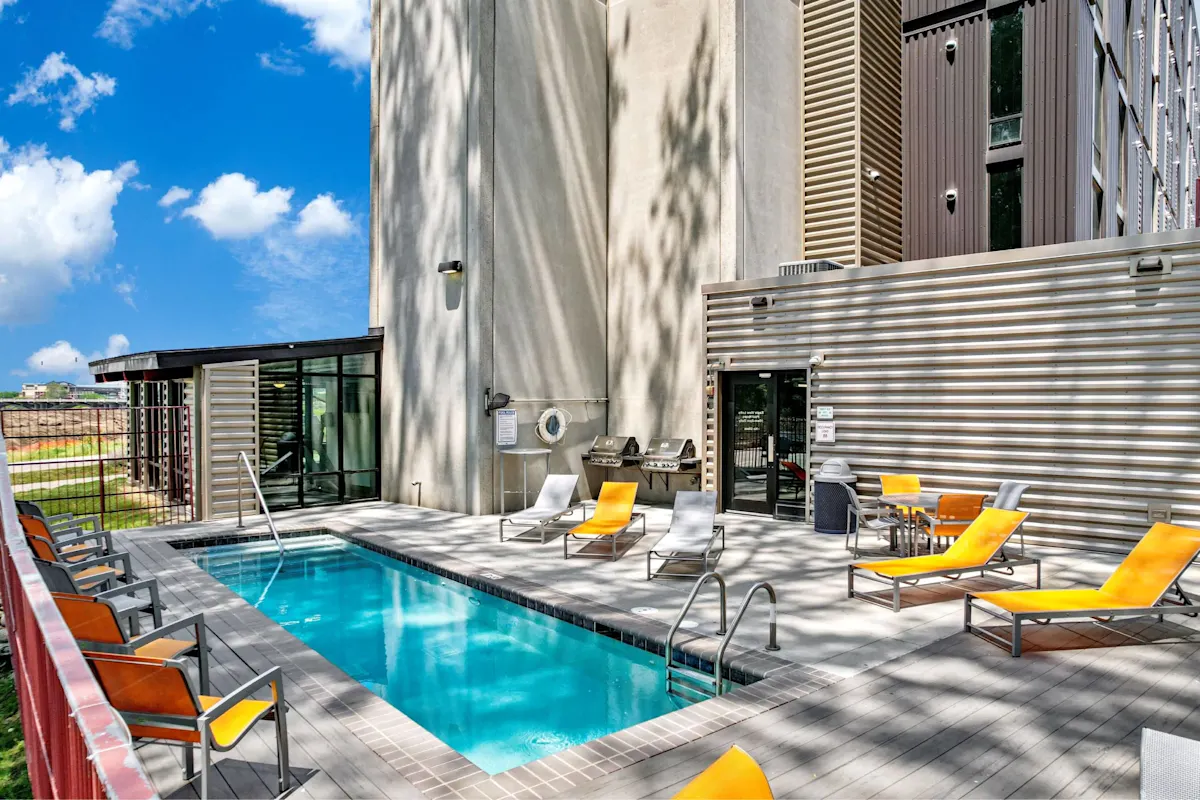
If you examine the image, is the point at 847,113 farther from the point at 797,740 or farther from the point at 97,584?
the point at 97,584

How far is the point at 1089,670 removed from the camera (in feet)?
16.4

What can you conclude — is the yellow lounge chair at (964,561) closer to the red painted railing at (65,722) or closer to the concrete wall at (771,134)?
the red painted railing at (65,722)

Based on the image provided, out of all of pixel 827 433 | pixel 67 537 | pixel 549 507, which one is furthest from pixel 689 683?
pixel 67 537

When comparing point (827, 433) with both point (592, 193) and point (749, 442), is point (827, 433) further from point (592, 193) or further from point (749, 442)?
point (592, 193)

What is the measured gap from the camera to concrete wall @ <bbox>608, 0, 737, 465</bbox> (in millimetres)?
12898

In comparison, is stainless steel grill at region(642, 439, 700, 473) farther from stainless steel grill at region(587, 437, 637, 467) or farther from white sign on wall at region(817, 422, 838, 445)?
white sign on wall at region(817, 422, 838, 445)

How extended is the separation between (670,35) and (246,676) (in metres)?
12.6

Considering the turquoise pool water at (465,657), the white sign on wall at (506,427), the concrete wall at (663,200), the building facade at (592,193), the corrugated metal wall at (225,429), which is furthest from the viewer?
the concrete wall at (663,200)

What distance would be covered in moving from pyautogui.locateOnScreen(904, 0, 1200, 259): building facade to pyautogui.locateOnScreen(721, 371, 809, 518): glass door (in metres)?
6.11

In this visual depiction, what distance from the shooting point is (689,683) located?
211 inches

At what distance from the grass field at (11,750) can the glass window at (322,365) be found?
783 cm

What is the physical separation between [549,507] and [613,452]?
293 cm

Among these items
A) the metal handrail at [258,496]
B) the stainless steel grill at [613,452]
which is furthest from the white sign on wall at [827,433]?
the metal handrail at [258,496]

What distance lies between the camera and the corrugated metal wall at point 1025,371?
8828mm
